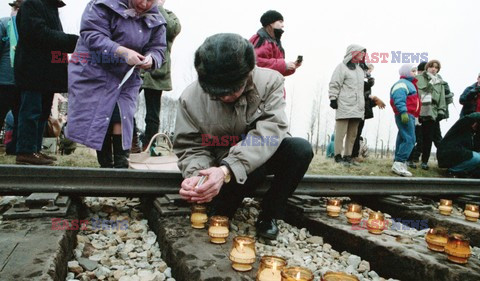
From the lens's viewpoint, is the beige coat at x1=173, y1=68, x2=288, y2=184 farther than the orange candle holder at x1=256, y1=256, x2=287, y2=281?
Yes

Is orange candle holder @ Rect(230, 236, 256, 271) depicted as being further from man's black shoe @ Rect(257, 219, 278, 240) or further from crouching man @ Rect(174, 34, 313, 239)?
man's black shoe @ Rect(257, 219, 278, 240)

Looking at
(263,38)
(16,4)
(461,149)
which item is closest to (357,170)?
(461,149)

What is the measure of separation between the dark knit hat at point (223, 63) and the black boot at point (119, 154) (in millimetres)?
1371

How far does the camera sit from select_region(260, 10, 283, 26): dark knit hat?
16.1 feet

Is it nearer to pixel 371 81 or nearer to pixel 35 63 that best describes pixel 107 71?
pixel 35 63

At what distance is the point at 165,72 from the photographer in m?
4.79

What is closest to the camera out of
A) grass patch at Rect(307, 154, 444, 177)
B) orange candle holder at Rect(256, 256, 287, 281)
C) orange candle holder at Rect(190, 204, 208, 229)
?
orange candle holder at Rect(256, 256, 287, 281)

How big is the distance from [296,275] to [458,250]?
3.43 feet

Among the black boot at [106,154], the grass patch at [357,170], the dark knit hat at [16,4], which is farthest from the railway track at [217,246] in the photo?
the dark knit hat at [16,4]

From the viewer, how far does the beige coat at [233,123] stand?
2271mm

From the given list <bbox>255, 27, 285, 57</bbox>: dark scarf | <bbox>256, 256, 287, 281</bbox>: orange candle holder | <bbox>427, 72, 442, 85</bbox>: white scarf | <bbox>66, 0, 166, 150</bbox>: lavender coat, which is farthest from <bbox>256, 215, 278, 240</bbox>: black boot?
<bbox>427, 72, 442, 85</bbox>: white scarf

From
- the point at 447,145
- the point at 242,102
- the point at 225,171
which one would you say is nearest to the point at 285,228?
the point at 225,171

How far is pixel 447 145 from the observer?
658 cm

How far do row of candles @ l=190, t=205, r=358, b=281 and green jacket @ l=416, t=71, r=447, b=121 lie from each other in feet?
23.1
